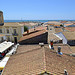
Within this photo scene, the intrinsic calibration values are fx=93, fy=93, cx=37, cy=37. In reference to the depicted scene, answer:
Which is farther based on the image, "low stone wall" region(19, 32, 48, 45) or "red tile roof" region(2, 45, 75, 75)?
"low stone wall" region(19, 32, 48, 45)

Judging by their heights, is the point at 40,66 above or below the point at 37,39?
below

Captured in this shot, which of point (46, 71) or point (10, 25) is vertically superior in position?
point (10, 25)

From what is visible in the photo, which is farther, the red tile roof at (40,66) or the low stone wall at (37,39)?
the low stone wall at (37,39)

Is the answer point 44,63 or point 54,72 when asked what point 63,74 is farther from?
point 44,63

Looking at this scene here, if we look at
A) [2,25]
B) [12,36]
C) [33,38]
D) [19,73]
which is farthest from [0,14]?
[19,73]

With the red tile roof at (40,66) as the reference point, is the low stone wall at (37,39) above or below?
above

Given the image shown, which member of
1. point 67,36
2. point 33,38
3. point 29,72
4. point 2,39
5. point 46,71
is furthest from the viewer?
point 2,39

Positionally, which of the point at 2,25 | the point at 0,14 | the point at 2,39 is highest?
the point at 0,14

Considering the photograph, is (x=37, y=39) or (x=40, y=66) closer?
(x=40, y=66)

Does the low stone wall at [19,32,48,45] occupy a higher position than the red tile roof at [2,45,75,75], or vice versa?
the low stone wall at [19,32,48,45]

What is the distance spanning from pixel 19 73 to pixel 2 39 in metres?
24.0

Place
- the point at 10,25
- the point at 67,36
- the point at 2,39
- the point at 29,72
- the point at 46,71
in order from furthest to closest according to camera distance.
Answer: the point at 10,25, the point at 2,39, the point at 67,36, the point at 29,72, the point at 46,71

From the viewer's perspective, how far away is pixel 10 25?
30219mm

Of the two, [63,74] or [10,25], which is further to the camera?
[10,25]
